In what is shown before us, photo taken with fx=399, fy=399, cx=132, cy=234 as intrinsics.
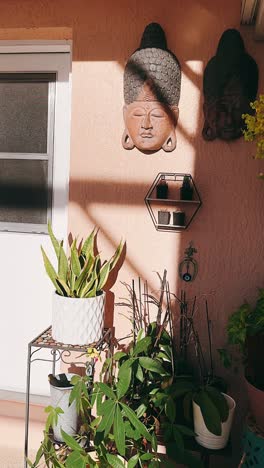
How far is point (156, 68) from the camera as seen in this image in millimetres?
1963

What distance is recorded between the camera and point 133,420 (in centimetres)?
163

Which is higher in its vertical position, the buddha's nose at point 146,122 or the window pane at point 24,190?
the buddha's nose at point 146,122

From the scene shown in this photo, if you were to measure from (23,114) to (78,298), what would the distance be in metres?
1.20

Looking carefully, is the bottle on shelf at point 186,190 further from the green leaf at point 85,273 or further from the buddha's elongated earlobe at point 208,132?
the green leaf at point 85,273

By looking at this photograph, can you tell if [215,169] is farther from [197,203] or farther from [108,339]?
[108,339]

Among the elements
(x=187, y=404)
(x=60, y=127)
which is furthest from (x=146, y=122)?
(x=187, y=404)

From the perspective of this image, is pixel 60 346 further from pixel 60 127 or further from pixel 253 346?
pixel 60 127

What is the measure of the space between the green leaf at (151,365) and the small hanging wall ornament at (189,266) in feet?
1.52

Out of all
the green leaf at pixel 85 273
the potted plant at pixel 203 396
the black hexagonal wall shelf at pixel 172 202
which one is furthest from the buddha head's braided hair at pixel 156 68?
the potted plant at pixel 203 396

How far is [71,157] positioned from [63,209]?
0.36 m

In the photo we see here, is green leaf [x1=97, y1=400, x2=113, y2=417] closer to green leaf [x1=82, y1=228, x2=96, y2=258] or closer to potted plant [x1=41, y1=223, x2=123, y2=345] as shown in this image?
potted plant [x1=41, y1=223, x2=123, y2=345]

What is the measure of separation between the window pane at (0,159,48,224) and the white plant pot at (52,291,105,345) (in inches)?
27.6

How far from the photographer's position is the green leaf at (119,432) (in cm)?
156

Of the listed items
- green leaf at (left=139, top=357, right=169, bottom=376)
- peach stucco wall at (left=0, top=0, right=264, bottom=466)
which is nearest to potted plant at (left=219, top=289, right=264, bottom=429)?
peach stucco wall at (left=0, top=0, right=264, bottom=466)
